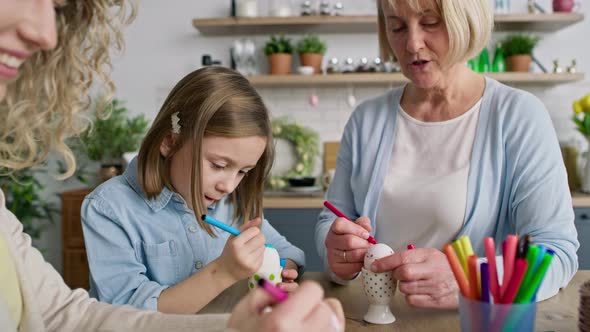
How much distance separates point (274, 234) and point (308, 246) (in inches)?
67.9

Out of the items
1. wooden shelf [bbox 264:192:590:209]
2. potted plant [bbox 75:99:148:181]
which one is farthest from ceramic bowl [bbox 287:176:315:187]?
potted plant [bbox 75:99:148:181]

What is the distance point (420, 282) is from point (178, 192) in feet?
2.18

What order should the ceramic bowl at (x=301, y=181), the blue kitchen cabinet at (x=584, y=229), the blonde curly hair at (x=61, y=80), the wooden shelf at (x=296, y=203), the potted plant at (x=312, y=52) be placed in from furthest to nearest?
the potted plant at (x=312, y=52) < the ceramic bowl at (x=301, y=181) < the wooden shelf at (x=296, y=203) < the blue kitchen cabinet at (x=584, y=229) < the blonde curly hair at (x=61, y=80)

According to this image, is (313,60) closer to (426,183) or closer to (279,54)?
(279,54)

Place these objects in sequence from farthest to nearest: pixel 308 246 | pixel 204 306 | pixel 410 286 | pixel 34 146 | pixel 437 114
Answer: pixel 308 246 < pixel 437 114 < pixel 204 306 < pixel 410 286 < pixel 34 146

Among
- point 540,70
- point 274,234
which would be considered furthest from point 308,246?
point 540,70

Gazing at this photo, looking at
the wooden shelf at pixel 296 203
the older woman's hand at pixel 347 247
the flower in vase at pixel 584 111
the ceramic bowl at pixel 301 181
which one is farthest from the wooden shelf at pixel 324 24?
the older woman's hand at pixel 347 247

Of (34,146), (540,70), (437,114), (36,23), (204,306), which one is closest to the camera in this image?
(36,23)

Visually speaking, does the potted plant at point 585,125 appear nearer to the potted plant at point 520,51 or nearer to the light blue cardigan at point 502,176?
the potted plant at point 520,51

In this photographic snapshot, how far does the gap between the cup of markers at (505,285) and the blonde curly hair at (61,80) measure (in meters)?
0.65

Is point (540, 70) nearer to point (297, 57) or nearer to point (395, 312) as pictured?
point (297, 57)

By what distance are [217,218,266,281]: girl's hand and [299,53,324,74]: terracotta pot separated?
277 cm

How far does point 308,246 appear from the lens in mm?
3342

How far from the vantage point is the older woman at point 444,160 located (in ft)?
4.23
